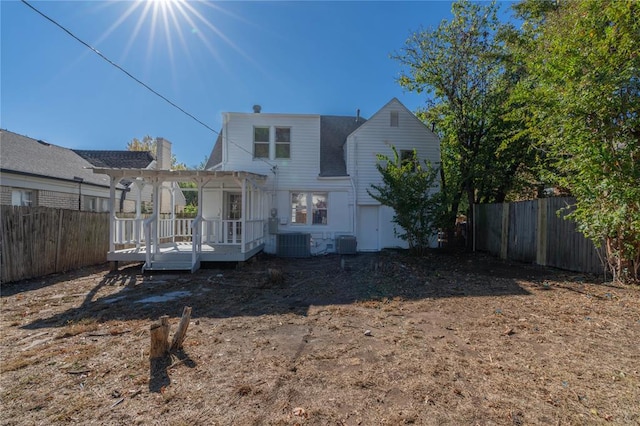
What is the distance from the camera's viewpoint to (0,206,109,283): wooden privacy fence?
7477 millimetres

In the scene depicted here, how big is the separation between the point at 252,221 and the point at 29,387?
7.98 m

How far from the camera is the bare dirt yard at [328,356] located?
2662 mm

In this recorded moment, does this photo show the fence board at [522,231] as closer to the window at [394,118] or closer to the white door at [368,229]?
the white door at [368,229]

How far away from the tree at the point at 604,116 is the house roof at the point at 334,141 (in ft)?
27.1

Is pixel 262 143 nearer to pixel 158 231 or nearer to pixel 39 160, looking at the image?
pixel 158 231

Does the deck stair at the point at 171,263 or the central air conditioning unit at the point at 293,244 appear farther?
the central air conditioning unit at the point at 293,244

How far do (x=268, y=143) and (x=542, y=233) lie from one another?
10.9 meters

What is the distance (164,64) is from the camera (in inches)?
326

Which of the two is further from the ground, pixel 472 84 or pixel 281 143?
pixel 472 84

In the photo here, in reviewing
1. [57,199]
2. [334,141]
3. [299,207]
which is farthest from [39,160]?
[334,141]

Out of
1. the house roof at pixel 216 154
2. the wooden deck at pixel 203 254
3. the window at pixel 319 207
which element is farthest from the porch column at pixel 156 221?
the window at pixel 319 207

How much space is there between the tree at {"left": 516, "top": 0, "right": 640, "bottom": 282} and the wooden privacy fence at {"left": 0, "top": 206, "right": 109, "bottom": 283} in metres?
13.4

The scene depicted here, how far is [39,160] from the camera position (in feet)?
45.3

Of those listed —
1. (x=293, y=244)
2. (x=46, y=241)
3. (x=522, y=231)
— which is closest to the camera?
(x=46, y=241)
